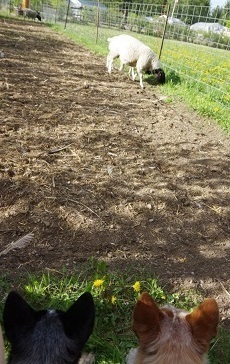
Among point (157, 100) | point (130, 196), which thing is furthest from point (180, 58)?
point (130, 196)

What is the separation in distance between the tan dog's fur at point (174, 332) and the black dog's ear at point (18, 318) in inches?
22.2

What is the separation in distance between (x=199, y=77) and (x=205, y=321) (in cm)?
997

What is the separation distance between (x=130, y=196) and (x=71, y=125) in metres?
2.51

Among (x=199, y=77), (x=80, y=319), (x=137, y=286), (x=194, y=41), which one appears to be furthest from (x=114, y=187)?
(x=194, y=41)

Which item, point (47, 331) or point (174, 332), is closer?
point (174, 332)

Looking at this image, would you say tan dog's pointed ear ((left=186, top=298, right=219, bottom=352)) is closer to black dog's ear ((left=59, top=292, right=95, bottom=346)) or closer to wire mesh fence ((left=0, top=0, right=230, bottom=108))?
black dog's ear ((left=59, top=292, right=95, bottom=346))

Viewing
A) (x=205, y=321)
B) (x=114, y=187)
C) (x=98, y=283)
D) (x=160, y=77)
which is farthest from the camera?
(x=160, y=77)

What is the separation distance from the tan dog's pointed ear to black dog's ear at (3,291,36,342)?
0.82m

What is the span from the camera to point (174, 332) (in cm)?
174

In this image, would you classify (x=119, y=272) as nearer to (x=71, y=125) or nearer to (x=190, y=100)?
(x=71, y=125)

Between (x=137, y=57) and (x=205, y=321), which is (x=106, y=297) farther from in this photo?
(x=137, y=57)

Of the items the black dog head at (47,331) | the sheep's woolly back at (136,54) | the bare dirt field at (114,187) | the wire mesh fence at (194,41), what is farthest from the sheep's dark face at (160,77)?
the black dog head at (47,331)

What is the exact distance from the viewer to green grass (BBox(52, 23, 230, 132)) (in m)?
8.55

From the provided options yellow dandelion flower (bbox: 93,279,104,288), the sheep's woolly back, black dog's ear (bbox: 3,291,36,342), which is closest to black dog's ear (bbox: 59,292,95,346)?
black dog's ear (bbox: 3,291,36,342)
